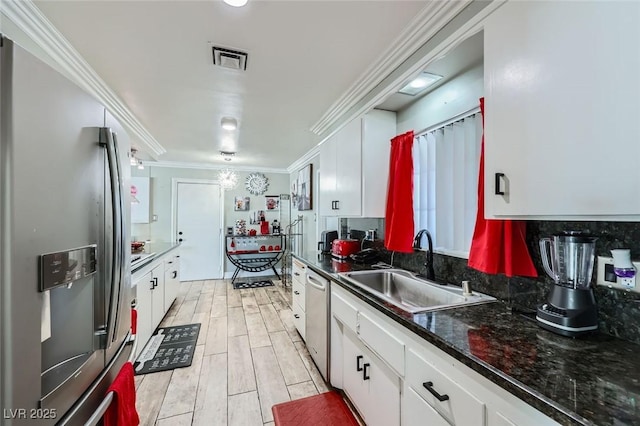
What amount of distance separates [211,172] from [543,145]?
586 centimetres

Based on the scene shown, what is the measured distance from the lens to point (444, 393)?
0.96 m

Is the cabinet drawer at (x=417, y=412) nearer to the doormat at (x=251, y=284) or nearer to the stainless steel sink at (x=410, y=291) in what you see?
the stainless steel sink at (x=410, y=291)

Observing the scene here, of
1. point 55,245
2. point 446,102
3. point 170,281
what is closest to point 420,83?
point 446,102

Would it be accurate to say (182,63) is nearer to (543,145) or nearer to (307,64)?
(307,64)

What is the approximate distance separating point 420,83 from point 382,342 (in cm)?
164

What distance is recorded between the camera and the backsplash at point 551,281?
933 millimetres

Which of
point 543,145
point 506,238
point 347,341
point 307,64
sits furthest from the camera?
point 307,64

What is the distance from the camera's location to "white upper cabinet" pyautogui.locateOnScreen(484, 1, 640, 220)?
2.40ft

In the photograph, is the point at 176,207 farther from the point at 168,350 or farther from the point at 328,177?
the point at 328,177

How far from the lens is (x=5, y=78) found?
2.15ft

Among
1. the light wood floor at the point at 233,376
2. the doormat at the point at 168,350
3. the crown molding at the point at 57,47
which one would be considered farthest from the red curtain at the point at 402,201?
the doormat at the point at 168,350

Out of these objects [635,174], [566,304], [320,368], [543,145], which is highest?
[543,145]

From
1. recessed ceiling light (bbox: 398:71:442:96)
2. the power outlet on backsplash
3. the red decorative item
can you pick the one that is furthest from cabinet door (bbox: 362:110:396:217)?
the red decorative item

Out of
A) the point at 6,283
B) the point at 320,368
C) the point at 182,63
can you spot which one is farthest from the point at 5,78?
the point at 320,368
